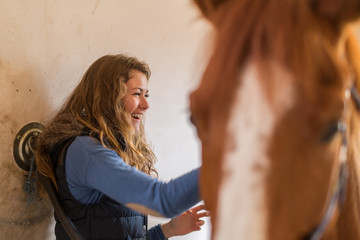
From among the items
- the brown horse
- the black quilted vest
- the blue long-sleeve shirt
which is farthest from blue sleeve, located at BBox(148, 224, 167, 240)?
the brown horse

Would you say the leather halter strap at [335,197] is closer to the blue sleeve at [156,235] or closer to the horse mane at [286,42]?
the horse mane at [286,42]

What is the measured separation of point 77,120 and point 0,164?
10.3 inches

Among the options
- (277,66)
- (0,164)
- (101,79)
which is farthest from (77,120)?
(277,66)

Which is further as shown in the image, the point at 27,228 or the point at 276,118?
the point at 27,228

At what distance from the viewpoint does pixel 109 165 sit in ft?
3.04

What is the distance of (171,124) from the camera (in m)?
1.79

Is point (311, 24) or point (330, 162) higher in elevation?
point (311, 24)

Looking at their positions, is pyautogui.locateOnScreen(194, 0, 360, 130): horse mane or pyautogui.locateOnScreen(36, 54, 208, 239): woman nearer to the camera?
pyautogui.locateOnScreen(194, 0, 360, 130): horse mane

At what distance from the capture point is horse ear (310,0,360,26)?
574 millimetres

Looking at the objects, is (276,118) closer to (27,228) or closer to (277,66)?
(277,66)

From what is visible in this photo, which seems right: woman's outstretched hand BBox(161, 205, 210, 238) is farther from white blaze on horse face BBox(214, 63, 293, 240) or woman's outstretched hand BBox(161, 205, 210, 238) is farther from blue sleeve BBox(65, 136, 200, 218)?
white blaze on horse face BBox(214, 63, 293, 240)

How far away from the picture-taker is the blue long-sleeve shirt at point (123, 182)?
0.87 metres

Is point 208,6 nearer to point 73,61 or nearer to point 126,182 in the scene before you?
point 126,182

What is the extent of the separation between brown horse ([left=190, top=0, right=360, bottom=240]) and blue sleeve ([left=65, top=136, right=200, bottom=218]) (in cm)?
25
